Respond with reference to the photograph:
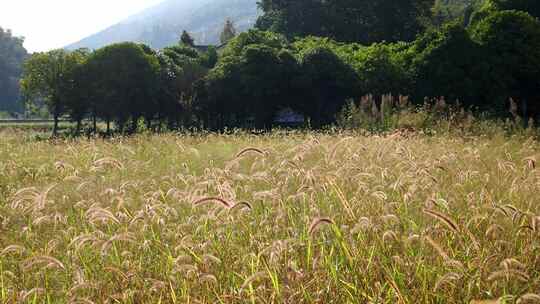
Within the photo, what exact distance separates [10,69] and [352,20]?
85.9 meters

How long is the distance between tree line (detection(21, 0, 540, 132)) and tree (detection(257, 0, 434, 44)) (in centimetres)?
1037

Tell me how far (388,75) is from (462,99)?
3.82 m

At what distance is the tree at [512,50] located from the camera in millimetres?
28406

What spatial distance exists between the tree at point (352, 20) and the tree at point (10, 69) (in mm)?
54806

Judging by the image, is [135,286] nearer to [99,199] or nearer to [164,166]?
[99,199]

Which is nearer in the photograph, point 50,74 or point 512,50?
point 512,50

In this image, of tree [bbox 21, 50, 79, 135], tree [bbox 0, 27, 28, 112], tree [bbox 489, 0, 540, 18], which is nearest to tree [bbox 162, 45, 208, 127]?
tree [bbox 21, 50, 79, 135]

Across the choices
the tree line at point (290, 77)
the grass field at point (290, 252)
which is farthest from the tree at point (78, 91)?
the grass field at point (290, 252)

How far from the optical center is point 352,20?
45625mm

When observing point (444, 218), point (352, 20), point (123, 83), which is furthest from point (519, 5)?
point (444, 218)

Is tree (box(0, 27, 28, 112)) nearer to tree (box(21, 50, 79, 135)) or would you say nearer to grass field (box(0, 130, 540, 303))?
tree (box(21, 50, 79, 135))

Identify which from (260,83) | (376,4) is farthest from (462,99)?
(376,4)

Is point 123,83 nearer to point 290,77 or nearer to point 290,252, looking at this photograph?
point 290,77

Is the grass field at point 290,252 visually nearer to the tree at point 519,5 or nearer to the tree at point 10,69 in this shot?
the tree at point 519,5
